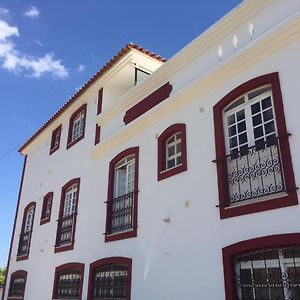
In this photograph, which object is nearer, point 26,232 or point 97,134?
point 97,134

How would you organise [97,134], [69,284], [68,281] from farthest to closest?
[97,134] → [68,281] → [69,284]

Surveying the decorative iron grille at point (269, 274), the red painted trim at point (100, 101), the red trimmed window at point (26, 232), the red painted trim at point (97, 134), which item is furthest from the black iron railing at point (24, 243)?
the decorative iron grille at point (269, 274)

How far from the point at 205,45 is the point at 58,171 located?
27.4 ft

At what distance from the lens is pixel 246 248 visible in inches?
267

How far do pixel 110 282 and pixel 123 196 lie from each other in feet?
7.41

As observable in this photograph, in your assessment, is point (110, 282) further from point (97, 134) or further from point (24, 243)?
point (24, 243)

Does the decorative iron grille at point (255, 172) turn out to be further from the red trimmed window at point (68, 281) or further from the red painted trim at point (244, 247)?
the red trimmed window at point (68, 281)

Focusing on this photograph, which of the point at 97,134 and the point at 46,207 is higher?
the point at 97,134

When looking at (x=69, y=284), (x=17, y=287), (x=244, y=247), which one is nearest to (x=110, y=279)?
(x=69, y=284)

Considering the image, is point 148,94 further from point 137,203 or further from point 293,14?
point 293,14

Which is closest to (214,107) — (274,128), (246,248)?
(274,128)

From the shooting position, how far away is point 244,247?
681cm

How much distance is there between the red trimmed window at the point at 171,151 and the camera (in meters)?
9.05

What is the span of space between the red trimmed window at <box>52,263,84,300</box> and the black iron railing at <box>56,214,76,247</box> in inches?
34.0
